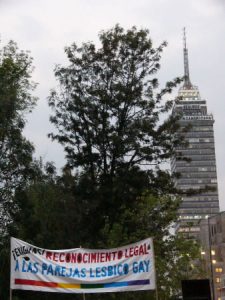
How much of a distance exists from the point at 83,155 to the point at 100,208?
339 cm

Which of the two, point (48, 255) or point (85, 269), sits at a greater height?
point (48, 255)

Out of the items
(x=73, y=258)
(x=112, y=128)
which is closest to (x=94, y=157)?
(x=112, y=128)

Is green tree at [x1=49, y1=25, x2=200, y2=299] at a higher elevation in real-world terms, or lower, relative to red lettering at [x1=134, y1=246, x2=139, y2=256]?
higher

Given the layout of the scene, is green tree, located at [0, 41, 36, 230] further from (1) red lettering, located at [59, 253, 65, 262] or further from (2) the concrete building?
(2) the concrete building

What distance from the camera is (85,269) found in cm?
1595

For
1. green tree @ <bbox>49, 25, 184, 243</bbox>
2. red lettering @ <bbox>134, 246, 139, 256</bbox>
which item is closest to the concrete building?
green tree @ <bbox>49, 25, 184, 243</bbox>

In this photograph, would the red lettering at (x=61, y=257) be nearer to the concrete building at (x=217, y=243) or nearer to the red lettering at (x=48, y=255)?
the red lettering at (x=48, y=255)

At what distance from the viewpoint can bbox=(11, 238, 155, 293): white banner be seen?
621 inches

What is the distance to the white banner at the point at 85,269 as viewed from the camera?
15.8 m

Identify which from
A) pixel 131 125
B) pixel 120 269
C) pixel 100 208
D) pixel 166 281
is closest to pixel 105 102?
pixel 131 125

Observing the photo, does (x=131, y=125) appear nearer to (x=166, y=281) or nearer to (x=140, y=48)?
(x=140, y=48)

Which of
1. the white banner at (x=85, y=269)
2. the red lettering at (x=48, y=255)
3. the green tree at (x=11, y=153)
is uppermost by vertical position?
the green tree at (x=11, y=153)

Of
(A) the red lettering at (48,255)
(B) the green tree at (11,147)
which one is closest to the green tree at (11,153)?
(B) the green tree at (11,147)

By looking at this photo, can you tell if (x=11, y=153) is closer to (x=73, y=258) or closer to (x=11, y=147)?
(x=11, y=147)
